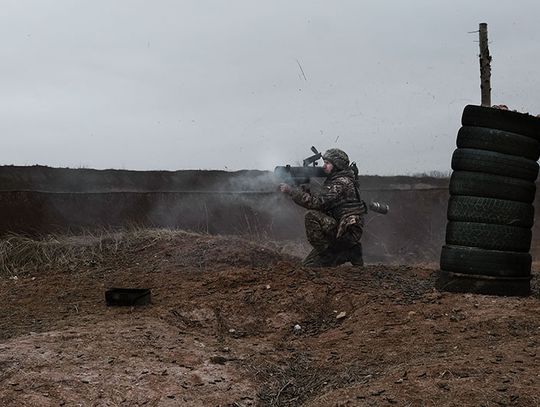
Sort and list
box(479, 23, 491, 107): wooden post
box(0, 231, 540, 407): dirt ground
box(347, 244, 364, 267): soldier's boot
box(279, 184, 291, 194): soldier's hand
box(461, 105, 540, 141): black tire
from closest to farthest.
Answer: box(0, 231, 540, 407): dirt ground
box(461, 105, 540, 141): black tire
box(479, 23, 491, 107): wooden post
box(279, 184, 291, 194): soldier's hand
box(347, 244, 364, 267): soldier's boot

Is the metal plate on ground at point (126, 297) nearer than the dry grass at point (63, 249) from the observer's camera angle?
Yes

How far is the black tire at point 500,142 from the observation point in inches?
216

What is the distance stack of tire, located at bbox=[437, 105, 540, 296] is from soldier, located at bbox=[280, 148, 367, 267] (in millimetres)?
2070

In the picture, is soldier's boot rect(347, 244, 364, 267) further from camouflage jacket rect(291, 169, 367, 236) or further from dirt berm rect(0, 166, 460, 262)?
dirt berm rect(0, 166, 460, 262)

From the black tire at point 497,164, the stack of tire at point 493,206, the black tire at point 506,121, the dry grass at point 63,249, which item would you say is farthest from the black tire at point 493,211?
the dry grass at point 63,249

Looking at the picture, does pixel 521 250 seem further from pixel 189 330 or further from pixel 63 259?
pixel 63 259

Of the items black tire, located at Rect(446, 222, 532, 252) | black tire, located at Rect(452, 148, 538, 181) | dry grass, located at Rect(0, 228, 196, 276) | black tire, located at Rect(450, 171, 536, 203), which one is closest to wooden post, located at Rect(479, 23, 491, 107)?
black tire, located at Rect(452, 148, 538, 181)

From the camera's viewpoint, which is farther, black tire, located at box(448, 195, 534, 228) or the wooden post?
the wooden post

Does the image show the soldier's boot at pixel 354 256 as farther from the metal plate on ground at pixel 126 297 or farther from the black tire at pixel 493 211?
the metal plate on ground at pixel 126 297

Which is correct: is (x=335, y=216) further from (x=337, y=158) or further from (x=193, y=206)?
(x=193, y=206)

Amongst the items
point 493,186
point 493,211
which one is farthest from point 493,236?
point 493,186

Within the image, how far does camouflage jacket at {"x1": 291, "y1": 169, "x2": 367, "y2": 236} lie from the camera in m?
7.46

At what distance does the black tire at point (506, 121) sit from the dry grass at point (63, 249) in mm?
4410

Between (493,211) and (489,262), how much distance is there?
44 cm
